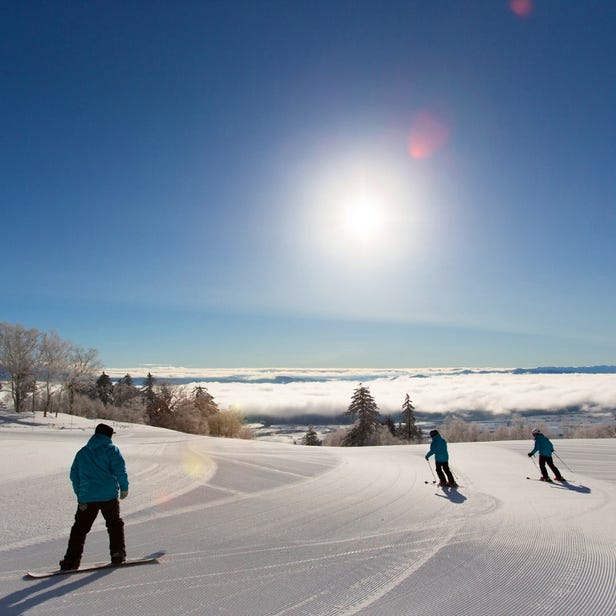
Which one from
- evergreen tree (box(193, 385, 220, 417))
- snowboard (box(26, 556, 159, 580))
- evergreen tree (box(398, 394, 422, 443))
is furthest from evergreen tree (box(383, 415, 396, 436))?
snowboard (box(26, 556, 159, 580))

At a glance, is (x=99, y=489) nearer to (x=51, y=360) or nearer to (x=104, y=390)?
(x=51, y=360)

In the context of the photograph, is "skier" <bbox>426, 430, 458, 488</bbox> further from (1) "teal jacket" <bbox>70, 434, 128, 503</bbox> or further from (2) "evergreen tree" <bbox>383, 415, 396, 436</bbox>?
(2) "evergreen tree" <bbox>383, 415, 396, 436</bbox>

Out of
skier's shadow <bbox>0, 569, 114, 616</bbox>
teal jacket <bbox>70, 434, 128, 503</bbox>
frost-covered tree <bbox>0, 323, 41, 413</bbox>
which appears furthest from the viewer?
frost-covered tree <bbox>0, 323, 41, 413</bbox>

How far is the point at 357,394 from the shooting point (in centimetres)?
5678

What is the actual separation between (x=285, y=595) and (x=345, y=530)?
290 cm

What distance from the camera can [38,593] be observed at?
4559 mm

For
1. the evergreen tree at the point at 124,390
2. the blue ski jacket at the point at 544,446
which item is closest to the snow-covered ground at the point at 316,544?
the blue ski jacket at the point at 544,446

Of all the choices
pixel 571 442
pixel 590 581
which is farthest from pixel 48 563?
pixel 571 442

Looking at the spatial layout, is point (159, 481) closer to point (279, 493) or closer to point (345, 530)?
point (279, 493)

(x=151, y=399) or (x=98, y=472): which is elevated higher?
(x=98, y=472)

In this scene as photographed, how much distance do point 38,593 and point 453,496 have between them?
30.0ft

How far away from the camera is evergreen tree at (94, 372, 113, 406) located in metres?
77.4

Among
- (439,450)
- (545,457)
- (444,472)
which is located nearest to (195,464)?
(439,450)

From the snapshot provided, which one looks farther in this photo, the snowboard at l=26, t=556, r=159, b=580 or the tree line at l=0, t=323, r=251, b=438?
the tree line at l=0, t=323, r=251, b=438
